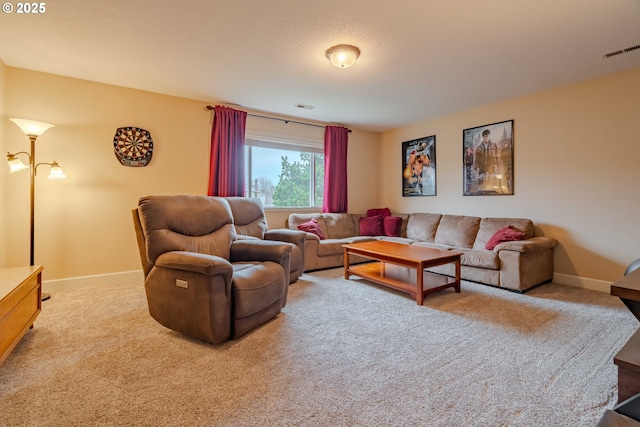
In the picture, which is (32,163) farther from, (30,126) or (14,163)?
(30,126)

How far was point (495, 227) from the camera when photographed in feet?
12.6

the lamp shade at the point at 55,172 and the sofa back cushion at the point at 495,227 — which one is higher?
the lamp shade at the point at 55,172

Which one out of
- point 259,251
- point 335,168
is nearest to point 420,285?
point 259,251

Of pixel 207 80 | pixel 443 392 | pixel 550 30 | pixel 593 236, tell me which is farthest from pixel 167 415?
pixel 593 236

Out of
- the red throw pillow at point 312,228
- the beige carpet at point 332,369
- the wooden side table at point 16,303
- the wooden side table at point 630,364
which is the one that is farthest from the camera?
the red throw pillow at point 312,228

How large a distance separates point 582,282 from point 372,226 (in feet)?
8.99

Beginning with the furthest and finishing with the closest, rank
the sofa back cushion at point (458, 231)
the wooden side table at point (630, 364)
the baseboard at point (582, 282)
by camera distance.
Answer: the sofa back cushion at point (458, 231)
the baseboard at point (582, 282)
the wooden side table at point (630, 364)

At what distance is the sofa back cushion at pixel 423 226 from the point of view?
4.59 meters

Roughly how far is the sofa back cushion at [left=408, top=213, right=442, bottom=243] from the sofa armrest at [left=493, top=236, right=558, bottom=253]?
1.23 metres

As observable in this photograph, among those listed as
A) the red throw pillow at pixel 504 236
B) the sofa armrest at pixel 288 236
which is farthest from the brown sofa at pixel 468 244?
the sofa armrest at pixel 288 236

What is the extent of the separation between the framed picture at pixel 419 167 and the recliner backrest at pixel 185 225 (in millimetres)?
3477

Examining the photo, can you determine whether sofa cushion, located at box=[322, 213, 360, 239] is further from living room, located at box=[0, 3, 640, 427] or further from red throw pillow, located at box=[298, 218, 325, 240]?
living room, located at box=[0, 3, 640, 427]

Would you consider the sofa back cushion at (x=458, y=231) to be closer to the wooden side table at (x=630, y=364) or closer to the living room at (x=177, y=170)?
the living room at (x=177, y=170)

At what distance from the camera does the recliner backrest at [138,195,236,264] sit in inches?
87.7
